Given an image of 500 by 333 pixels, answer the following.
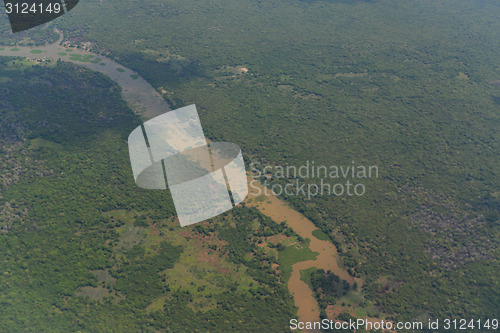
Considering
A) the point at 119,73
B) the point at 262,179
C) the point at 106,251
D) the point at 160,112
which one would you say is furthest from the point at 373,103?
the point at 106,251

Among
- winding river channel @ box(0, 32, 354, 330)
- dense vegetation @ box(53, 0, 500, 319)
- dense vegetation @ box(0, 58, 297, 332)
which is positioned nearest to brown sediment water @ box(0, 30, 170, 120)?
winding river channel @ box(0, 32, 354, 330)

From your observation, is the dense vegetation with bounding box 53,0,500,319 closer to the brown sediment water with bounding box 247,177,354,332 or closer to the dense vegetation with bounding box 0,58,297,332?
the brown sediment water with bounding box 247,177,354,332

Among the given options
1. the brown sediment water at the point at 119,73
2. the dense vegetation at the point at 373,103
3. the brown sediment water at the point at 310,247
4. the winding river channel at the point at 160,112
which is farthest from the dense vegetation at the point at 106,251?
the dense vegetation at the point at 373,103

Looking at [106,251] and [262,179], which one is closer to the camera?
[106,251]

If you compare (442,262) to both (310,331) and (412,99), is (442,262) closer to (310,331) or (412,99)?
(310,331)

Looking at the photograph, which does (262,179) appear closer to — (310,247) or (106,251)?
(310,247)

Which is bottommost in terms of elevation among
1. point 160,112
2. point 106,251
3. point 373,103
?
point 106,251

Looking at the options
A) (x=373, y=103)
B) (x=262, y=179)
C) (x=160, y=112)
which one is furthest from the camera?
(x=373, y=103)
